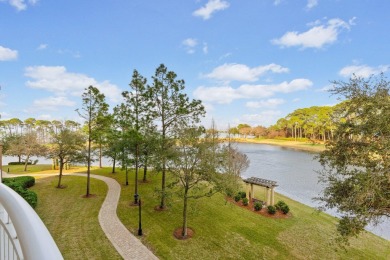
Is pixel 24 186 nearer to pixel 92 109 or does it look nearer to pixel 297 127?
pixel 92 109

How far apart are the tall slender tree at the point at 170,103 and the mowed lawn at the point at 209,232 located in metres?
2.84

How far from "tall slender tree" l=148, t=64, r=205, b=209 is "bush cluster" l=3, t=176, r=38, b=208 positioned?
904cm

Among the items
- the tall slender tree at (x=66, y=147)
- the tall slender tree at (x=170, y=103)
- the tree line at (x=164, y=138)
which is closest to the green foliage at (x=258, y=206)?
the tree line at (x=164, y=138)

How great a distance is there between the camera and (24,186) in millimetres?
22391

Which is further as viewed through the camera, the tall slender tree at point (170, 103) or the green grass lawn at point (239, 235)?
the tall slender tree at point (170, 103)

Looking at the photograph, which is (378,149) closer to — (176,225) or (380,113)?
(380,113)

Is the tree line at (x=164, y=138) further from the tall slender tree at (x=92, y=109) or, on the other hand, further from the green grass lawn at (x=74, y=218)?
the green grass lawn at (x=74, y=218)

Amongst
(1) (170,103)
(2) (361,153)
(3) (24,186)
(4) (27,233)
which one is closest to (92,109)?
(1) (170,103)

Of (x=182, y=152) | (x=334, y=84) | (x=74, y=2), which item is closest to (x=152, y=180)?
(x=182, y=152)

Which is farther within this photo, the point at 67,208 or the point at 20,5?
the point at 67,208

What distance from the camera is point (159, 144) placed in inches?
685

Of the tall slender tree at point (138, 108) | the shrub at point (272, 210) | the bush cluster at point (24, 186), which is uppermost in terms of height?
the tall slender tree at point (138, 108)

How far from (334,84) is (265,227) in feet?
34.4

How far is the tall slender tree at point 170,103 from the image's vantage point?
59.7 ft
